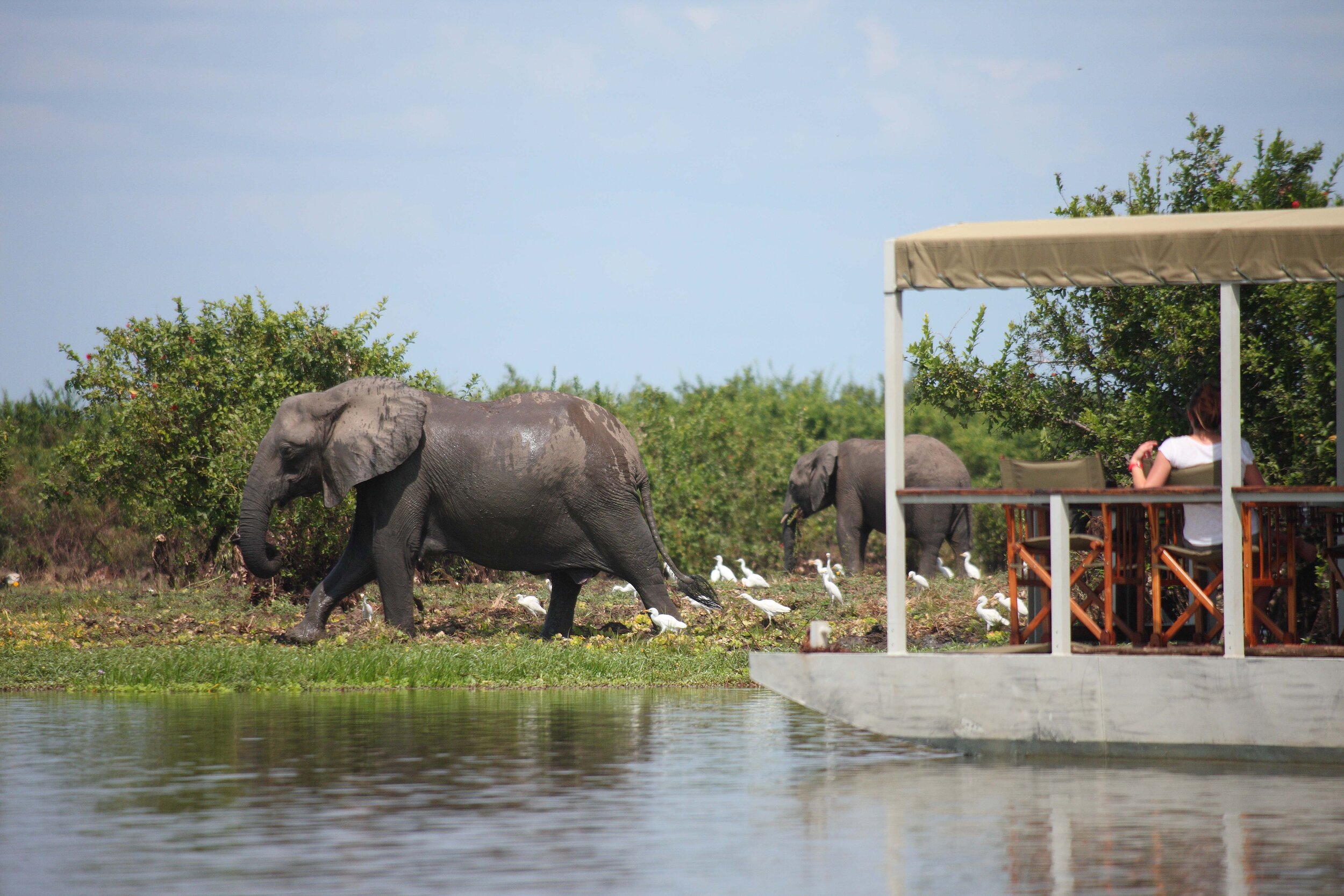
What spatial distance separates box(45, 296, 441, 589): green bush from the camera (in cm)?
1994

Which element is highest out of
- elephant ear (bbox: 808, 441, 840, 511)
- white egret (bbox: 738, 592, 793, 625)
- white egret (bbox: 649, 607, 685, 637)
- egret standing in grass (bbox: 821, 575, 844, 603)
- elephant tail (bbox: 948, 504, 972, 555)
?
elephant ear (bbox: 808, 441, 840, 511)

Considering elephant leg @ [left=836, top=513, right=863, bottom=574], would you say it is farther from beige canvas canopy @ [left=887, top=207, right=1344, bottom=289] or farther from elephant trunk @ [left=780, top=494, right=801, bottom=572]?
beige canvas canopy @ [left=887, top=207, right=1344, bottom=289]

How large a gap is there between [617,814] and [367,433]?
917 centimetres

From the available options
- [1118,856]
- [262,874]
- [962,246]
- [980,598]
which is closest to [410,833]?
[262,874]

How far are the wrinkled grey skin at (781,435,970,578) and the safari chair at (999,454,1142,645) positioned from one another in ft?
48.3

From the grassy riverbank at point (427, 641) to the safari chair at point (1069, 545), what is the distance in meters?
4.26

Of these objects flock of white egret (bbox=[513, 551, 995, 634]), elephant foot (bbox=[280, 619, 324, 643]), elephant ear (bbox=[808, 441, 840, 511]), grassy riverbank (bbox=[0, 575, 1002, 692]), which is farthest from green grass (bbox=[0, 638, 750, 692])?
elephant ear (bbox=[808, 441, 840, 511])

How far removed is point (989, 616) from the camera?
50.5ft

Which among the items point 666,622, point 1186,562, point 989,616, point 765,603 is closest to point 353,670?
point 666,622

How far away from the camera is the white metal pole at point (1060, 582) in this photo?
953 cm

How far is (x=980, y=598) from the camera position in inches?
639

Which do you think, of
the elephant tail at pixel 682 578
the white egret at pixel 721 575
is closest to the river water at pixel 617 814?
the elephant tail at pixel 682 578

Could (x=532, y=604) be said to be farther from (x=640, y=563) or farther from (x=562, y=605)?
(x=640, y=563)

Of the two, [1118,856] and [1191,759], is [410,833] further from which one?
[1191,759]
